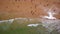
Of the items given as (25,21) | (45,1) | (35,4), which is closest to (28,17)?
(25,21)

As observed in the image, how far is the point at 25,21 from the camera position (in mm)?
1402

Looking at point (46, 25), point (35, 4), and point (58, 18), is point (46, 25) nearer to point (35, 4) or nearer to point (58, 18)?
point (58, 18)

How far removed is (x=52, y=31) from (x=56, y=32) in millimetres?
51

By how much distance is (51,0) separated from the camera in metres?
1.52

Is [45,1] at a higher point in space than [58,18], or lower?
higher

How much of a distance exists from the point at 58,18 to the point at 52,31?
0.65ft

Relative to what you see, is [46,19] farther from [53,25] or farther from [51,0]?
[51,0]

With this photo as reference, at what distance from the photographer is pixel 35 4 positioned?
148 cm

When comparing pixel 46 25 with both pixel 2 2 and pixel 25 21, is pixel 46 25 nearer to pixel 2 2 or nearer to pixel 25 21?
pixel 25 21

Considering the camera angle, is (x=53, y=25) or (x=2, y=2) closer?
(x=2, y=2)

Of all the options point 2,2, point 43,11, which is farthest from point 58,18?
point 2,2

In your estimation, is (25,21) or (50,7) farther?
(50,7)

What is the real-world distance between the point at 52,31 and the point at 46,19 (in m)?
0.17

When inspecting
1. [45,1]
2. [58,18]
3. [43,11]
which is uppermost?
[45,1]
